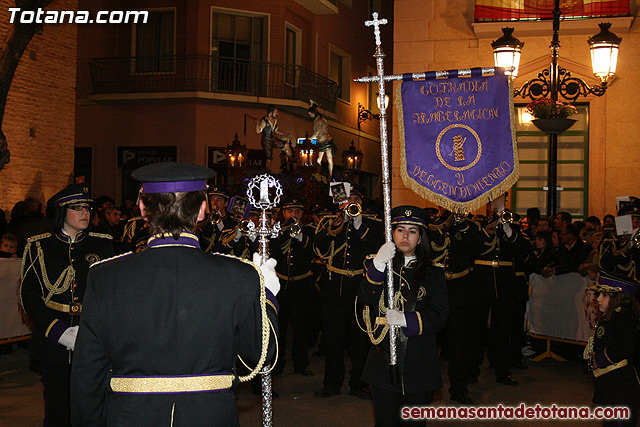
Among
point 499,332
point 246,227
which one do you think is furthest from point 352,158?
point 246,227

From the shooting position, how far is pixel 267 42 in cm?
2756

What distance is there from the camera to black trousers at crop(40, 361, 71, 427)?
5.67m

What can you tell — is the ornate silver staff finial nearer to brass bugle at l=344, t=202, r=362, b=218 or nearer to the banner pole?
the banner pole

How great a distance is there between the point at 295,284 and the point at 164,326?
24.8 feet

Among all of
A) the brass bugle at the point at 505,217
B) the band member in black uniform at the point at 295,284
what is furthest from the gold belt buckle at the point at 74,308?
the brass bugle at the point at 505,217

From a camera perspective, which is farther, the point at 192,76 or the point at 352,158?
the point at 352,158

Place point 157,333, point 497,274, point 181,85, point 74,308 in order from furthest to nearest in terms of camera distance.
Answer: point 181,85 → point 497,274 → point 74,308 → point 157,333

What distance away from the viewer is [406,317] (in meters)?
5.44

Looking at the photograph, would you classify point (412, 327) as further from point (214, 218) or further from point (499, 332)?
point (214, 218)

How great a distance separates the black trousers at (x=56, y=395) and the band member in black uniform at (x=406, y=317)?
7.23 feet

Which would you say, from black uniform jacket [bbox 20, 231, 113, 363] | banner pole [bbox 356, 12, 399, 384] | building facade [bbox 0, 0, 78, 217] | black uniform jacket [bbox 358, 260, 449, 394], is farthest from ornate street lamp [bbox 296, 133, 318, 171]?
black uniform jacket [bbox 358, 260, 449, 394]

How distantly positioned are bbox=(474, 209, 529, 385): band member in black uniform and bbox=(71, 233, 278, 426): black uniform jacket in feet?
24.0

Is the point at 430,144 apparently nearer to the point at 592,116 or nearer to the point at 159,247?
the point at 159,247

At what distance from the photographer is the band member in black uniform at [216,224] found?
34.7ft
